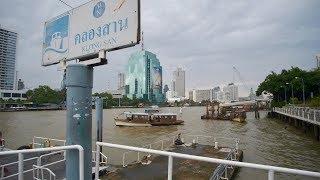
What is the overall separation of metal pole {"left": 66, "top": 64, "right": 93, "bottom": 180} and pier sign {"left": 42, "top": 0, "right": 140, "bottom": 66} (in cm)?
40

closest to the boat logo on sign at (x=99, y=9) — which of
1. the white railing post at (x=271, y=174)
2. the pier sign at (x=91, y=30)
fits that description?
the pier sign at (x=91, y=30)

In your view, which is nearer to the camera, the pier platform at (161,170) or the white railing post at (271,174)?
Result: the white railing post at (271,174)

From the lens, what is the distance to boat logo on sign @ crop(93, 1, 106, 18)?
171 inches

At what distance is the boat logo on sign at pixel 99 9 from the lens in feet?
14.2

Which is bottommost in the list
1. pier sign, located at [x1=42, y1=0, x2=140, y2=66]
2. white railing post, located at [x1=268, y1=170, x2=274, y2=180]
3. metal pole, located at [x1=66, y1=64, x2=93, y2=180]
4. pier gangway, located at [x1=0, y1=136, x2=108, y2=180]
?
pier gangway, located at [x1=0, y1=136, x2=108, y2=180]

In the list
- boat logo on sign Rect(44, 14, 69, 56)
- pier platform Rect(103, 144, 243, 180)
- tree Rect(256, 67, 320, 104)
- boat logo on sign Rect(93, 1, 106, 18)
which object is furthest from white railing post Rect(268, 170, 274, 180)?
tree Rect(256, 67, 320, 104)

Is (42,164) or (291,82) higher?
(291,82)

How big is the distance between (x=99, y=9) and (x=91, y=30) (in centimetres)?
31

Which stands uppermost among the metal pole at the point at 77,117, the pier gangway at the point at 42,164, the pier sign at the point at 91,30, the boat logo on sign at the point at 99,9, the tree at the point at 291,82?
the tree at the point at 291,82

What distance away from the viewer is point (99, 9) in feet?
14.4

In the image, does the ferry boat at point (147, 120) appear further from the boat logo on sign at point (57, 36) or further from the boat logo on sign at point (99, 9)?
the boat logo on sign at point (99, 9)

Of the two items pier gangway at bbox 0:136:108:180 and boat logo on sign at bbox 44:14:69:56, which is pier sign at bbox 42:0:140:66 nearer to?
boat logo on sign at bbox 44:14:69:56

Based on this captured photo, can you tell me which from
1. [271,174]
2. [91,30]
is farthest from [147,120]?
[271,174]

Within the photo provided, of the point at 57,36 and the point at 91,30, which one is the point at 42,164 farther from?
the point at 91,30
